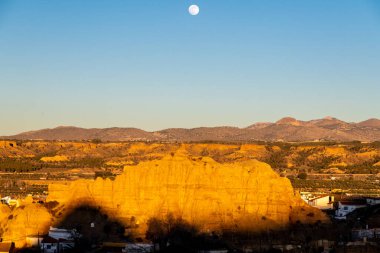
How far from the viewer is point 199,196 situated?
57312 millimetres

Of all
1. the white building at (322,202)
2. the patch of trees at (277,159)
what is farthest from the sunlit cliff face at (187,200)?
the patch of trees at (277,159)

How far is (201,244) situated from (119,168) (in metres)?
89.8

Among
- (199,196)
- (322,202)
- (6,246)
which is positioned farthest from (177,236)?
(322,202)

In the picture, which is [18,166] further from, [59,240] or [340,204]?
[59,240]

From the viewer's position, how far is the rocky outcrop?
56531 mm

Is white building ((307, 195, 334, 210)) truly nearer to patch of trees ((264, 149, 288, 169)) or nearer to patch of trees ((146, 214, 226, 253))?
patch of trees ((146, 214, 226, 253))

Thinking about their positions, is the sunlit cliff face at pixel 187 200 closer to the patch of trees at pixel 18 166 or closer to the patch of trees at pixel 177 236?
the patch of trees at pixel 177 236

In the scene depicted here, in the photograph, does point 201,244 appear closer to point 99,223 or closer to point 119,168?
point 99,223

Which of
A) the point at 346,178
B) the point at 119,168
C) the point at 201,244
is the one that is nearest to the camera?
the point at 201,244

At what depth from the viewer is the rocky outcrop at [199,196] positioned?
56.5m

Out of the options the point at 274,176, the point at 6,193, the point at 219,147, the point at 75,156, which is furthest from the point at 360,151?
the point at 274,176

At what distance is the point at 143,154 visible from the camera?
591 ft

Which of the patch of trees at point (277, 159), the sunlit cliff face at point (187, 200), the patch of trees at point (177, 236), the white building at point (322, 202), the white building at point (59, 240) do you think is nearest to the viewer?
the patch of trees at point (177, 236)

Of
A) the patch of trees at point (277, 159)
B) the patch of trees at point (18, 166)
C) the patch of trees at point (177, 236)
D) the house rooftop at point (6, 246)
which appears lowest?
the house rooftop at point (6, 246)
